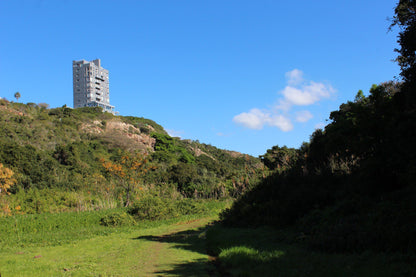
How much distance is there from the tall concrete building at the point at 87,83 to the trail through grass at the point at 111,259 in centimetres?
12227

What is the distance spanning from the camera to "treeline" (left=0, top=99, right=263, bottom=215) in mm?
21188

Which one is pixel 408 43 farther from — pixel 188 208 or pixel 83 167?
pixel 83 167

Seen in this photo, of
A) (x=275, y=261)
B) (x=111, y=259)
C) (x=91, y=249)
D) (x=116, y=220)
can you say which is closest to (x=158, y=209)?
(x=116, y=220)

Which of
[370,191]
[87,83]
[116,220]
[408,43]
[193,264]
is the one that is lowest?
[193,264]

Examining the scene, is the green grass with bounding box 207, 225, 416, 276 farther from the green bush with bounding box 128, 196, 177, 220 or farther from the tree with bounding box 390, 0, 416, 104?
the green bush with bounding box 128, 196, 177, 220

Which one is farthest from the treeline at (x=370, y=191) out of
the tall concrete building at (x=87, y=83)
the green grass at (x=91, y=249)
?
the tall concrete building at (x=87, y=83)

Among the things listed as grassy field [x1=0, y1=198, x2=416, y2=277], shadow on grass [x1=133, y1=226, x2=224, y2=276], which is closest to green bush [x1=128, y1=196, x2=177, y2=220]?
grassy field [x1=0, y1=198, x2=416, y2=277]

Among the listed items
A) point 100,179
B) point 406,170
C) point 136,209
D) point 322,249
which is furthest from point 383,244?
point 100,179

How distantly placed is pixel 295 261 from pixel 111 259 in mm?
4747

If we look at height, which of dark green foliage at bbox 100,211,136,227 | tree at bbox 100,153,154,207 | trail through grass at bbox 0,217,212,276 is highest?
tree at bbox 100,153,154,207

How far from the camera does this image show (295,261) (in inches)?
237

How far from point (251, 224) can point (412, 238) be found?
22.0ft

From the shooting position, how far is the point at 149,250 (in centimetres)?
962

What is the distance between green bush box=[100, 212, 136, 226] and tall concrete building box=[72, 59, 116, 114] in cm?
11584
